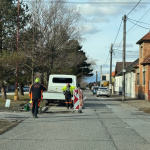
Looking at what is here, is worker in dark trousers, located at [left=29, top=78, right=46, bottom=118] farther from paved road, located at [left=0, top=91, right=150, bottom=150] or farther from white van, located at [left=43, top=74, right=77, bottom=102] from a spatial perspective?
white van, located at [left=43, top=74, right=77, bottom=102]

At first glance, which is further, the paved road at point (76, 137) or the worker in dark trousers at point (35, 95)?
the worker in dark trousers at point (35, 95)

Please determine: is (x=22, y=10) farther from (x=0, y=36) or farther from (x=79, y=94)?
(x=79, y=94)

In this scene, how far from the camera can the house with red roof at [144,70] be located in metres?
31.7

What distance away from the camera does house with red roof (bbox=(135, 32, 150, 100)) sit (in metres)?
31.7

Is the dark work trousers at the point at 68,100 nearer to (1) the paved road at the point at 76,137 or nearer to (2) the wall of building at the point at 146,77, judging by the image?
(1) the paved road at the point at 76,137

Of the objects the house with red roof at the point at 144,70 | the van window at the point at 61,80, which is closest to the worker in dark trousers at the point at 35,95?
the van window at the point at 61,80

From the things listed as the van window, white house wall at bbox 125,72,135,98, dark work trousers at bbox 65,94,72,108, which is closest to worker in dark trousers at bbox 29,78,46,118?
dark work trousers at bbox 65,94,72,108

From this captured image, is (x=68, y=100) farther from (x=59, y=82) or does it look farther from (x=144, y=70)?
(x=144, y=70)

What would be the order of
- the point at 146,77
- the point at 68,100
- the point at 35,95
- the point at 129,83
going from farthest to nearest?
the point at 129,83
the point at 146,77
the point at 68,100
the point at 35,95

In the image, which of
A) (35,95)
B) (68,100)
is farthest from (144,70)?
(35,95)

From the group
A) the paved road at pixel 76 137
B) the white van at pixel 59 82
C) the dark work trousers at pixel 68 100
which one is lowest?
the paved road at pixel 76 137

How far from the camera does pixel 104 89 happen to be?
42.6m

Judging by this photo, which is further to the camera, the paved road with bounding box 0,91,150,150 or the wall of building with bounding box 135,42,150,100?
the wall of building with bounding box 135,42,150,100

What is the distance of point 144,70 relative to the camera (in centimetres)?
3331
